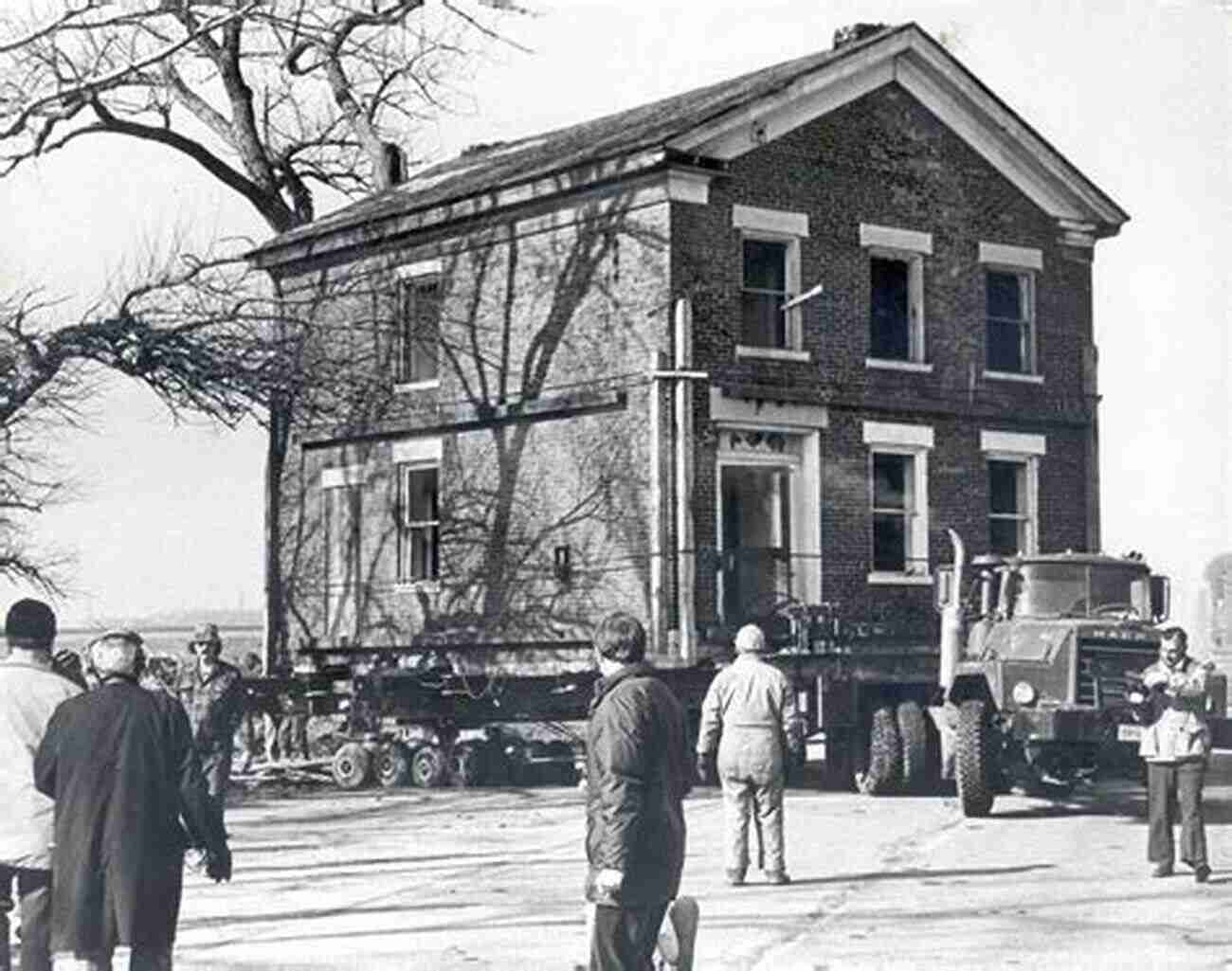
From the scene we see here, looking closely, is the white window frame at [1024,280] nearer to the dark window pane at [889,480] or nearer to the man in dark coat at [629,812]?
the dark window pane at [889,480]

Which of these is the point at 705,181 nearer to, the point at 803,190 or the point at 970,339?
the point at 803,190

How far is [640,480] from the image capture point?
24500 mm

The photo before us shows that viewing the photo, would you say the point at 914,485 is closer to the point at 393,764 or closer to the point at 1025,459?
the point at 1025,459

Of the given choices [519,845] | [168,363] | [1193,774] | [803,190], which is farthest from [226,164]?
[1193,774]

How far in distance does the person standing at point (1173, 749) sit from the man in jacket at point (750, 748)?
8.35 feet

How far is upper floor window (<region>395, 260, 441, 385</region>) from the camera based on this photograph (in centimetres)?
2795

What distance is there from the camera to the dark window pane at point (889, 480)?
26453mm

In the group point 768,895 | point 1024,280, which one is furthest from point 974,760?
point 1024,280

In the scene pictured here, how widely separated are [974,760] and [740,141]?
30.8ft

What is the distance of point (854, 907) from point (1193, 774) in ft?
10.2

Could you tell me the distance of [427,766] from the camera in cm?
2295

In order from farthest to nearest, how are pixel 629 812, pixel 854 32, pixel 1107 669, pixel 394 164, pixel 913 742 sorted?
1. pixel 394 164
2. pixel 854 32
3. pixel 913 742
4. pixel 1107 669
5. pixel 629 812

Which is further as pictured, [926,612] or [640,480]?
[926,612]

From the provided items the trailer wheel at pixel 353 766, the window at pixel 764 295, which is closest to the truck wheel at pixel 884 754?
the trailer wheel at pixel 353 766
